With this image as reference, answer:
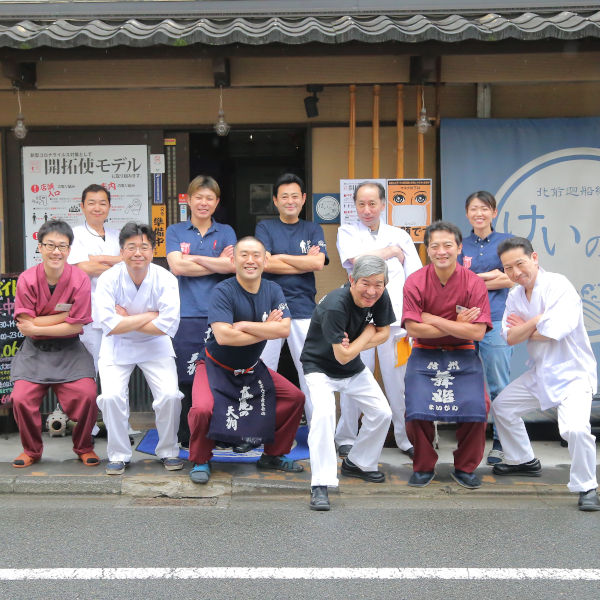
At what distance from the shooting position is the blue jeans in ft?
20.7

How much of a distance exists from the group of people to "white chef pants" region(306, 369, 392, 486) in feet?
0.04

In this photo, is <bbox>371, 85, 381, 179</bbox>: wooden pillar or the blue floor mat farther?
<bbox>371, 85, 381, 179</bbox>: wooden pillar

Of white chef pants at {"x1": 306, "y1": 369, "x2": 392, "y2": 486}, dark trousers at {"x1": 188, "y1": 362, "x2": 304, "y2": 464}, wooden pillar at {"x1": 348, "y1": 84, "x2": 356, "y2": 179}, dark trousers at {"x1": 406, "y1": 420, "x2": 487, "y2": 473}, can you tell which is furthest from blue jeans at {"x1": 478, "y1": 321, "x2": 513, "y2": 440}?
wooden pillar at {"x1": 348, "y1": 84, "x2": 356, "y2": 179}

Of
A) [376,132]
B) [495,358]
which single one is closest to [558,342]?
[495,358]

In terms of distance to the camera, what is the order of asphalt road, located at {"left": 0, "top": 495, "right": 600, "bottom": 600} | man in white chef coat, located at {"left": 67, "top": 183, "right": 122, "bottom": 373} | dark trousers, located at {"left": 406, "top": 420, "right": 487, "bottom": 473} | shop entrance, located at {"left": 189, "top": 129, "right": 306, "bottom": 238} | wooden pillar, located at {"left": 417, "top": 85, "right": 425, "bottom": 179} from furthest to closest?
shop entrance, located at {"left": 189, "top": 129, "right": 306, "bottom": 238} < wooden pillar, located at {"left": 417, "top": 85, "right": 425, "bottom": 179} < man in white chef coat, located at {"left": 67, "top": 183, "right": 122, "bottom": 373} < dark trousers, located at {"left": 406, "top": 420, "right": 487, "bottom": 473} < asphalt road, located at {"left": 0, "top": 495, "right": 600, "bottom": 600}

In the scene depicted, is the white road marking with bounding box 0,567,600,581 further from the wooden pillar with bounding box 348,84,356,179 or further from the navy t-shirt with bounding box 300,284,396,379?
the wooden pillar with bounding box 348,84,356,179

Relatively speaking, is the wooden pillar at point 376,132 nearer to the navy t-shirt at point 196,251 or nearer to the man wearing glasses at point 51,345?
the navy t-shirt at point 196,251

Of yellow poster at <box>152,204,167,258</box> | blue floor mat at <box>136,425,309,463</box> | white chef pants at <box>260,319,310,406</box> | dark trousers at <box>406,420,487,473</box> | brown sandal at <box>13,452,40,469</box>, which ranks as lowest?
blue floor mat at <box>136,425,309,463</box>

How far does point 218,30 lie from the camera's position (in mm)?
6020

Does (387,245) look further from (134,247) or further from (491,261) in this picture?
(134,247)

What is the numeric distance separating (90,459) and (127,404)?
1.90 ft

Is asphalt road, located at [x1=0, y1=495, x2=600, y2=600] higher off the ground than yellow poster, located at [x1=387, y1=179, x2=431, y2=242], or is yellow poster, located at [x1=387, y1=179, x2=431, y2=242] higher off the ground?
yellow poster, located at [x1=387, y1=179, x2=431, y2=242]

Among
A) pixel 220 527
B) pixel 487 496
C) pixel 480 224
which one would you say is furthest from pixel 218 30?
pixel 487 496

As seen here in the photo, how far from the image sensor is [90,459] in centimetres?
608
